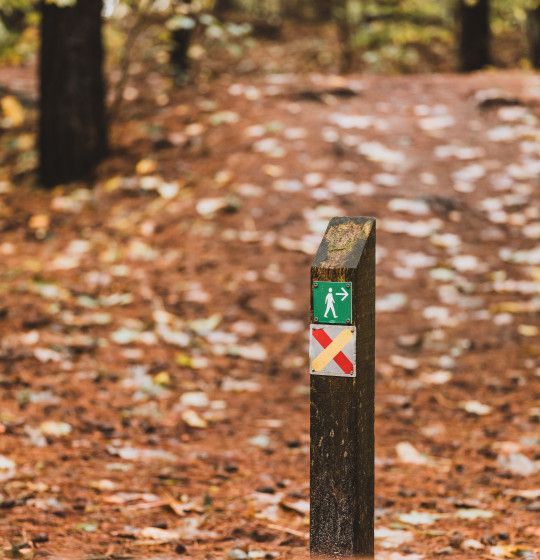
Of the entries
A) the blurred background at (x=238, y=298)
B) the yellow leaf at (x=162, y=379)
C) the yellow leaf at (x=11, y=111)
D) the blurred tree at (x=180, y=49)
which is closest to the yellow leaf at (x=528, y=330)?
the blurred background at (x=238, y=298)

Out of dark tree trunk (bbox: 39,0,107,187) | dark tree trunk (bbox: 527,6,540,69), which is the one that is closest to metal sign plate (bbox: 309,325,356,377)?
dark tree trunk (bbox: 39,0,107,187)

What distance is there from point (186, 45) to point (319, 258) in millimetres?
9193

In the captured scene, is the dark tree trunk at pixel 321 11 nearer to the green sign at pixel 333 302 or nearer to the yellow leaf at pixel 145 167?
the yellow leaf at pixel 145 167

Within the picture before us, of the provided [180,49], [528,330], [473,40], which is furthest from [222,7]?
[528,330]

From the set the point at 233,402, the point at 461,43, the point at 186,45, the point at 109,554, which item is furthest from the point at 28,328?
the point at 461,43

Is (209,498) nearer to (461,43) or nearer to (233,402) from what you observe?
(233,402)

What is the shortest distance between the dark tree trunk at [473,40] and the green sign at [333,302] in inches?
428

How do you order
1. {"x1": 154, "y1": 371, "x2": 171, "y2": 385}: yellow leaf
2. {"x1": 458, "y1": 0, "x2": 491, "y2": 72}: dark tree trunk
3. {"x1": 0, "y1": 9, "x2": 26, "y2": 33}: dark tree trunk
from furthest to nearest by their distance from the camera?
{"x1": 0, "y1": 9, "x2": 26, "y2": 33}: dark tree trunk < {"x1": 458, "y1": 0, "x2": 491, "y2": 72}: dark tree trunk < {"x1": 154, "y1": 371, "x2": 171, "y2": 385}: yellow leaf

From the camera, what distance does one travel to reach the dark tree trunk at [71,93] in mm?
8203

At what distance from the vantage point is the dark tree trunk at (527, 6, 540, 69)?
1388 centimetres

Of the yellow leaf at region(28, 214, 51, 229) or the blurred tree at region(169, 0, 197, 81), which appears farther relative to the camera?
the blurred tree at region(169, 0, 197, 81)

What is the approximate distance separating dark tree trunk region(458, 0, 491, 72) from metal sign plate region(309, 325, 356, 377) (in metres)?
10.9

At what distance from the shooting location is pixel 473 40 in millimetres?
12875

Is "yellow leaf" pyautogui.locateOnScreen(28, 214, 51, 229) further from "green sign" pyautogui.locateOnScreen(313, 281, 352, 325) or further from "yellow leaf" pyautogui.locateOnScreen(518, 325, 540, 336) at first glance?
"green sign" pyautogui.locateOnScreen(313, 281, 352, 325)
